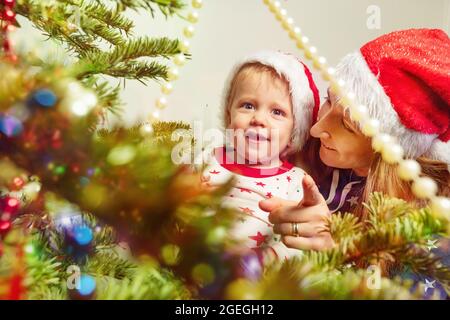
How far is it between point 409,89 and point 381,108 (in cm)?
4

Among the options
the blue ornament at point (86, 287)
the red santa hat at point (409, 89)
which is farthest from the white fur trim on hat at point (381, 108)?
the blue ornament at point (86, 287)

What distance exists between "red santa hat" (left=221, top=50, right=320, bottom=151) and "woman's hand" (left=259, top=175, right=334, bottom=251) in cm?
27

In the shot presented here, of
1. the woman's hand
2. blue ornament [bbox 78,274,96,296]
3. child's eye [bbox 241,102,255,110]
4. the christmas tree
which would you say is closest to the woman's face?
child's eye [bbox 241,102,255,110]

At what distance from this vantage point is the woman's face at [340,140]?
0.65 meters

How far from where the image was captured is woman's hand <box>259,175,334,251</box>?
0.44m

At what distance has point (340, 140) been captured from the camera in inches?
25.8

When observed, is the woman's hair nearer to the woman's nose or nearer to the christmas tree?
the woman's nose

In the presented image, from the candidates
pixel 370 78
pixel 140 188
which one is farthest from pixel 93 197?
pixel 370 78

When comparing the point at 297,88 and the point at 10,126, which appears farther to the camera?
the point at 297,88

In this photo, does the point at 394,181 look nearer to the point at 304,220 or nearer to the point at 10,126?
the point at 304,220

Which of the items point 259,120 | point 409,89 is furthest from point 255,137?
point 409,89

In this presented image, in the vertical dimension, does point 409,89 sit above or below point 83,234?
above

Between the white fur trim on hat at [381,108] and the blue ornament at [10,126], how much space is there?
18.2 inches

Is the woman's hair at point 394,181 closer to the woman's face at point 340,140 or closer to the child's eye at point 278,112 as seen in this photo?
the woman's face at point 340,140
